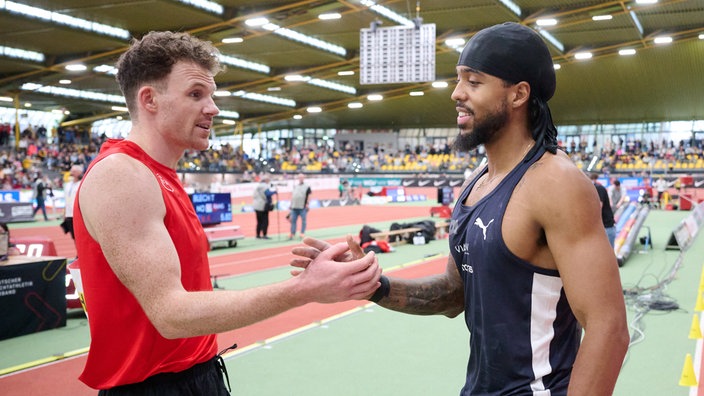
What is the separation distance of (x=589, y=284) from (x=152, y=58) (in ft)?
5.83

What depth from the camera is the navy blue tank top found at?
2211 mm

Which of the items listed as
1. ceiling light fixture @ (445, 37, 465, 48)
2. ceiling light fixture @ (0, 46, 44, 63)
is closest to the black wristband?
ceiling light fixture @ (445, 37, 465, 48)

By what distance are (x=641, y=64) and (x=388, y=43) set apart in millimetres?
24411

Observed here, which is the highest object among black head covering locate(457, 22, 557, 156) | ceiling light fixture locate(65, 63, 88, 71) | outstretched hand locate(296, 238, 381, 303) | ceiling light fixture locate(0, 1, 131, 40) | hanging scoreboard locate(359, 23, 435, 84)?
ceiling light fixture locate(0, 1, 131, 40)

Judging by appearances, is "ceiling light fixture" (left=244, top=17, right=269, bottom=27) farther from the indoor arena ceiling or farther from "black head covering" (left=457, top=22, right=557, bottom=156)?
"black head covering" (left=457, top=22, right=557, bottom=156)

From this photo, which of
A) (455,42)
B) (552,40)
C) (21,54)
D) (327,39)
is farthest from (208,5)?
(552,40)

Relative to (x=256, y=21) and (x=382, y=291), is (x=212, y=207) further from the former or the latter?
(x=382, y=291)

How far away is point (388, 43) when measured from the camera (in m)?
21.3

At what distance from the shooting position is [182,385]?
8.51 feet

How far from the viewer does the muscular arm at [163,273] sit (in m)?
2.03

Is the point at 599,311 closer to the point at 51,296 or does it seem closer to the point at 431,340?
A: the point at 431,340

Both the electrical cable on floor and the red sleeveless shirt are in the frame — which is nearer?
the red sleeveless shirt

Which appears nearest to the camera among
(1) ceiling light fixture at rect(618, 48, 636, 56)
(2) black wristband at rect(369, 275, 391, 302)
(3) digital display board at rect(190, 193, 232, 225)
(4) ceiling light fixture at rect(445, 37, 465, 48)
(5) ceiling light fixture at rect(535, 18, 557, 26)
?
(2) black wristband at rect(369, 275, 391, 302)

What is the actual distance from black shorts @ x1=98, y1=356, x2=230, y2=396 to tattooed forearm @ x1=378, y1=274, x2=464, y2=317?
0.79 m
